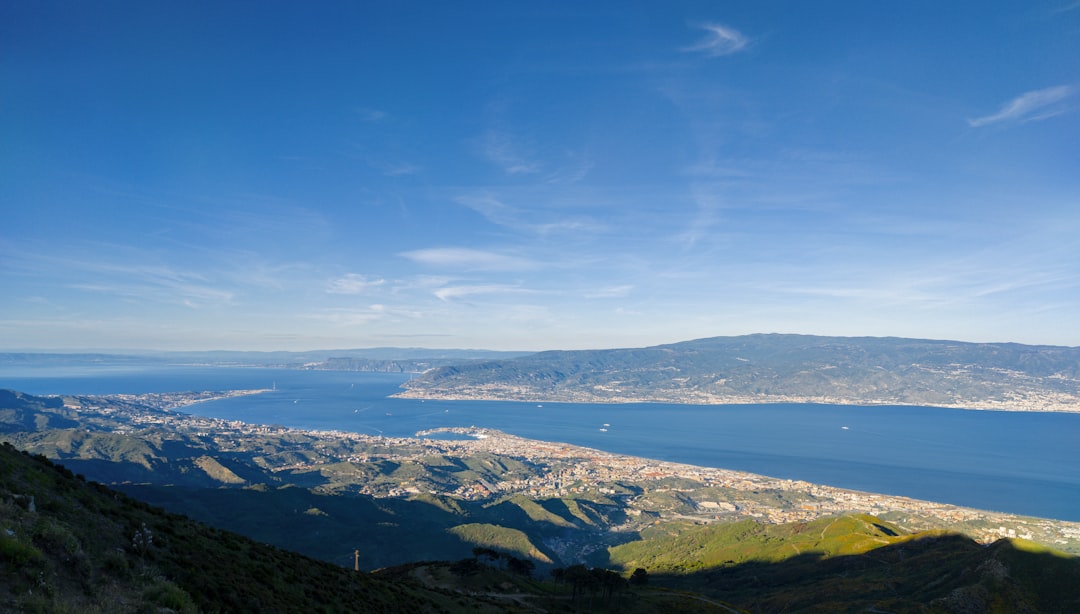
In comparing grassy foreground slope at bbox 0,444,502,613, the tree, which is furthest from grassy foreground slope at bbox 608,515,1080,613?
grassy foreground slope at bbox 0,444,502,613

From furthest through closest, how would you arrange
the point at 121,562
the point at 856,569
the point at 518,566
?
the point at 856,569 → the point at 518,566 → the point at 121,562

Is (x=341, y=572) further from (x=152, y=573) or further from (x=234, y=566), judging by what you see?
(x=152, y=573)

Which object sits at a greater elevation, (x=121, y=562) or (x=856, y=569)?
(x=121, y=562)

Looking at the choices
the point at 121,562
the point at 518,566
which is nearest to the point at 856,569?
the point at 518,566

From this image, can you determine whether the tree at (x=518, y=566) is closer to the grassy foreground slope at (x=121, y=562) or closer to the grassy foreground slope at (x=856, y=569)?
the grassy foreground slope at (x=856, y=569)

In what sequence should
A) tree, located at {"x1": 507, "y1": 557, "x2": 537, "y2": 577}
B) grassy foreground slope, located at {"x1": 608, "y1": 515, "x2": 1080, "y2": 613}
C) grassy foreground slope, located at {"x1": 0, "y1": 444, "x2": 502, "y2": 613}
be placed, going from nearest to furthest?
grassy foreground slope, located at {"x1": 0, "y1": 444, "x2": 502, "y2": 613}
grassy foreground slope, located at {"x1": 608, "y1": 515, "x2": 1080, "y2": 613}
tree, located at {"x1": 507, "y1": 557, "x2": 537, "y2": 577}

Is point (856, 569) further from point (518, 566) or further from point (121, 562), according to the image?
point (121, 562)

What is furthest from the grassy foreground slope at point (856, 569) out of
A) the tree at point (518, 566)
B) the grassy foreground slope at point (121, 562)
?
the grassy foreground slope at point (121, 562)

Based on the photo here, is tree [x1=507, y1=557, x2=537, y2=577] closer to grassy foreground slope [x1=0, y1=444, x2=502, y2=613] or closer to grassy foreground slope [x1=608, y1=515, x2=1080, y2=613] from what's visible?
grassy foreground slope [x1=608, y1=515, x2=1080, y2=613]
